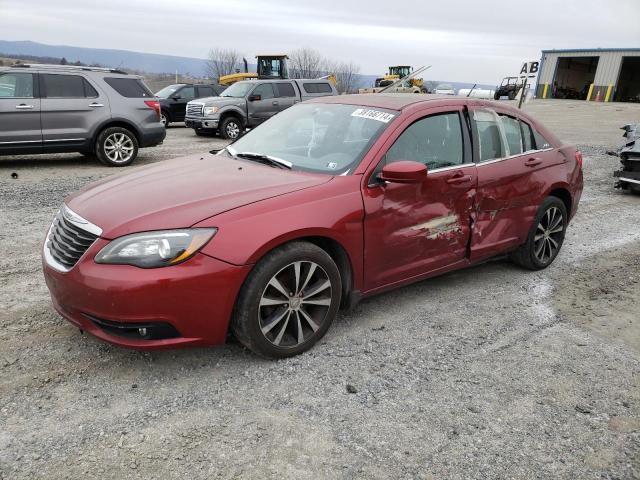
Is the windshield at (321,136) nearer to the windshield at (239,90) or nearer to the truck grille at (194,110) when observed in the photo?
the truck grille at (194,110)

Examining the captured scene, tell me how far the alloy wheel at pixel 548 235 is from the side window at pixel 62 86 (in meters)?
8.34

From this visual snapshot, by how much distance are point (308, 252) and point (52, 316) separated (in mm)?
1992

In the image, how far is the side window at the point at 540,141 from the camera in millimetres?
4727

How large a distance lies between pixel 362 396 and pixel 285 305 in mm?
708

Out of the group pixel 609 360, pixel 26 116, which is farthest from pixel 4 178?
pixel 609 360

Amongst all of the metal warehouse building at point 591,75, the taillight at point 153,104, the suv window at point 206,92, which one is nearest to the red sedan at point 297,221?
the taillight at point 153,104

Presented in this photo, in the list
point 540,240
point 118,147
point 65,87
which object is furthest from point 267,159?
point 65,87

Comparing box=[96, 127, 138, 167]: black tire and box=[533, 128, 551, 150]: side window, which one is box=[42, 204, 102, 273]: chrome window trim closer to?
box=[533, 128, 551, 150]: side window

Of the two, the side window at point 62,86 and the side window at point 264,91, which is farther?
the side window at point 264,91

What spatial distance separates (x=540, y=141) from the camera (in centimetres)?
476

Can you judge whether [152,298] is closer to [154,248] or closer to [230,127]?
[154,248]

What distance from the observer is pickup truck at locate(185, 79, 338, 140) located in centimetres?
1487

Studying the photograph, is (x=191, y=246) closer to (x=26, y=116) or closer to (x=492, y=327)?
(x=492, y=327)

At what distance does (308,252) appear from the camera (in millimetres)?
3113
